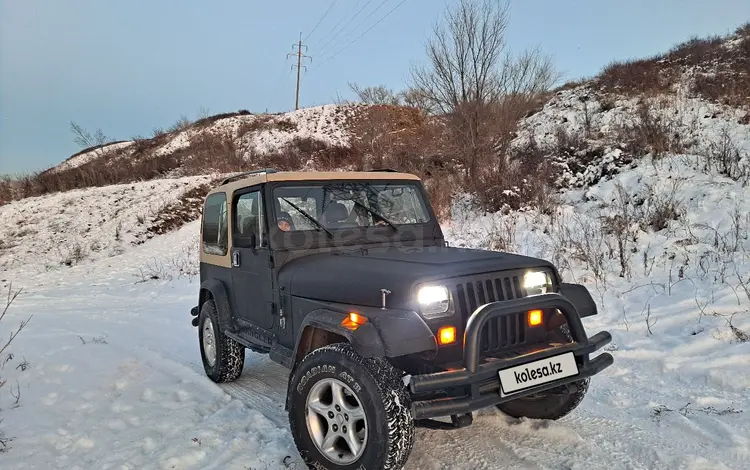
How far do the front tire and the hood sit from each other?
349mm

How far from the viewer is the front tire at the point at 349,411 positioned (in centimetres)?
238

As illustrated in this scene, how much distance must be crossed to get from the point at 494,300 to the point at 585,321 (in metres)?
3.15

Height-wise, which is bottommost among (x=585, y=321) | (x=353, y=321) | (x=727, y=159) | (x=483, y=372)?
(x=585, y=321)

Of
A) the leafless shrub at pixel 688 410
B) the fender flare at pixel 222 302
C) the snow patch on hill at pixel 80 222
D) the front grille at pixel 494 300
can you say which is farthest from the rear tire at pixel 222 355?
the snow patch on hill at pixel 80 222

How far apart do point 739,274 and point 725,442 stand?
334 centimetres

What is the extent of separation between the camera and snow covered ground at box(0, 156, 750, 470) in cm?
299

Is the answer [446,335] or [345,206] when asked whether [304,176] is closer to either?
[345,206]

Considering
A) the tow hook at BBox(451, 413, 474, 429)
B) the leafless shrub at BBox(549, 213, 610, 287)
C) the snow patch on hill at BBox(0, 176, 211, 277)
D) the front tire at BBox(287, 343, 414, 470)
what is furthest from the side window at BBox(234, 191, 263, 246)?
the snow patch on hill at BBox(0, 176, 211, 277)

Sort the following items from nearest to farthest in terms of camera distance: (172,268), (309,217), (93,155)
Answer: (309,217)
(172,268)
(93,155)

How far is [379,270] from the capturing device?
2.93m

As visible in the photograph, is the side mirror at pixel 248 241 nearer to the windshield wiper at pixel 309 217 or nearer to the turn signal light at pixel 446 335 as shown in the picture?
the windshield wiper at pixel 309 217

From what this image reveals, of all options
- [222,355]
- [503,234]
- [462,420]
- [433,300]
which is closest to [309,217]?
[433,300]

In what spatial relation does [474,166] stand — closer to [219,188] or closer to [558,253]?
[558,253]

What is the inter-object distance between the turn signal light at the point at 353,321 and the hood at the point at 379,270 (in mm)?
134
